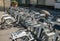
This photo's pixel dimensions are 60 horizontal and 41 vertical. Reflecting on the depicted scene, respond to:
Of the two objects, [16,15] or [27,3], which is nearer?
[16,15]

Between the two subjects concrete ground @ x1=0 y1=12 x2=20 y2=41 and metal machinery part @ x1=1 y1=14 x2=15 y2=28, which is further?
metal machinery part @ x1=1 y1=14 x2=15 y2=28

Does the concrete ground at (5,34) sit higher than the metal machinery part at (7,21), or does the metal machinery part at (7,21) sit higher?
the metal machinery part at (7,21)

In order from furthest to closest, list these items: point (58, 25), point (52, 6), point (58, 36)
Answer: point (52, 6), point (58, 25), point (58, 36)

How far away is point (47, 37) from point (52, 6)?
15.2m

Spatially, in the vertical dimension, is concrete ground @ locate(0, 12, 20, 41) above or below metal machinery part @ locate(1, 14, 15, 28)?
below

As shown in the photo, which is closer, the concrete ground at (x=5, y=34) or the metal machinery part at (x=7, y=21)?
the concrete ground at (x=5, y=34)

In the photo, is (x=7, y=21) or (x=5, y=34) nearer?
(x=5, y=34)

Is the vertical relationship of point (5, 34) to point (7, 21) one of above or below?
below

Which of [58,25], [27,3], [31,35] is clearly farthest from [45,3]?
[31,35]

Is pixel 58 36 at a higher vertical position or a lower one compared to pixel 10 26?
higher

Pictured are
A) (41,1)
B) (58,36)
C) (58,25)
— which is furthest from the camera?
(41,1)

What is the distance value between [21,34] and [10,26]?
15.3 ft

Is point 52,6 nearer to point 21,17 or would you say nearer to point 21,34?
point 21,17

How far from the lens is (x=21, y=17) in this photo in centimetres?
1053
